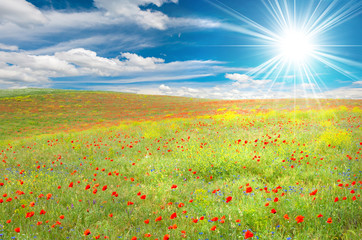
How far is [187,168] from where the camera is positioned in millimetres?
6090

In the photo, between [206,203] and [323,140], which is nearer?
[206,203]

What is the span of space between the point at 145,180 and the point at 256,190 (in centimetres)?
290

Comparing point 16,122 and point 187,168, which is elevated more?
point 187,168

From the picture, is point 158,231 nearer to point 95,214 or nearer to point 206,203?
point 206,203

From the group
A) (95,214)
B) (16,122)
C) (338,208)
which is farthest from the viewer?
(16,122)

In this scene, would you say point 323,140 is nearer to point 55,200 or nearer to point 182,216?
point 182,216

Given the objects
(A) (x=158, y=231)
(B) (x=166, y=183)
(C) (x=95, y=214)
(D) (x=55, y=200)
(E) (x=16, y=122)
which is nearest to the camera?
(A) (x=158, y=231)

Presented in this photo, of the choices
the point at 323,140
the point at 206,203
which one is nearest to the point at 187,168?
the point at 206,203

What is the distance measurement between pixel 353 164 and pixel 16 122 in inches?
1567

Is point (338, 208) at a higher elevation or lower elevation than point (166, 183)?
higher

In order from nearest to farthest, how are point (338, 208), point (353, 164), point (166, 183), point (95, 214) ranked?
1. point (338, 208)
2. point (95, 214)
3. point (166, 183)
4. point (353, 164)

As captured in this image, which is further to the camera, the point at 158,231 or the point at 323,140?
the point at 323,140

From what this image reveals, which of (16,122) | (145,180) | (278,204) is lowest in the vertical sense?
(16,122)

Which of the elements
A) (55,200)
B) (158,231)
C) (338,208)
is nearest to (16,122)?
(55,200)
